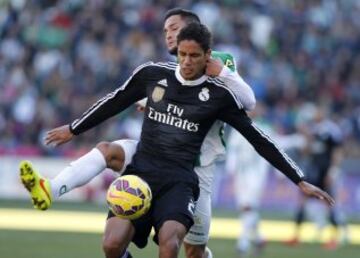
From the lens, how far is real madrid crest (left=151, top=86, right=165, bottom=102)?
1021cm

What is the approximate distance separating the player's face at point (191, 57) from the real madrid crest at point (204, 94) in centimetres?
19

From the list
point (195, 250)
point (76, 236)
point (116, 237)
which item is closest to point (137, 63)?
point (76, 236)

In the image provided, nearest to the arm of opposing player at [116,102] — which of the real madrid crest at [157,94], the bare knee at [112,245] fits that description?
the real madrid crest at [157,94]

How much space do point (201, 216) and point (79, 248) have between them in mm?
6028

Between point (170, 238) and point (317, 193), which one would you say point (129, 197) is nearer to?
point (170, 238)

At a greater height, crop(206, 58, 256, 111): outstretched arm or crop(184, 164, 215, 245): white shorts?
crop(206, 58, 256, 111): outstretched arm

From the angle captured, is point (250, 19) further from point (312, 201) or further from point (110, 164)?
point (110, 164)

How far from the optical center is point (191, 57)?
9.84m

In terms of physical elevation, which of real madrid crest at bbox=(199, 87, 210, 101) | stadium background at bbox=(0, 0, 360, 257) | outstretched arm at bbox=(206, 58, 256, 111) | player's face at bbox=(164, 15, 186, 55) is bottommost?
stadium background at bbox=(0, 0, 360, 257)

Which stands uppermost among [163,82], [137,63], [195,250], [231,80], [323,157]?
[231,80]

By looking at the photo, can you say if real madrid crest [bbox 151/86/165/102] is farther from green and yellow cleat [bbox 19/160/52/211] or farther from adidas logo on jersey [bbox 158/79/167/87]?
green and yellow cleat [bbox 19/160/52/211]

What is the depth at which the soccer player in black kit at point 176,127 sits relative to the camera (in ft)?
32.3

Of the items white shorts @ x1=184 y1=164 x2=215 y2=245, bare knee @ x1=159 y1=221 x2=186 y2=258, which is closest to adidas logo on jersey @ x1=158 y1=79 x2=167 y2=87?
white shorts @ x1=184 y1=164 x2=215 y2=245

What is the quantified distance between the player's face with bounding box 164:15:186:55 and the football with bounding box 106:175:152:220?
130cm
